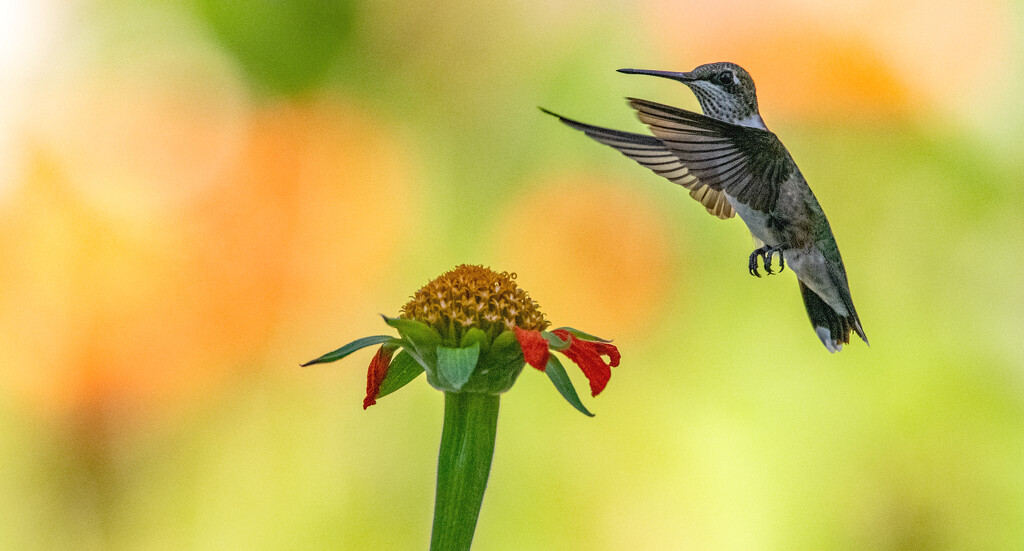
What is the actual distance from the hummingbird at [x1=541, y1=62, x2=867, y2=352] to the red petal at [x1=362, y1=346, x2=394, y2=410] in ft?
0.78

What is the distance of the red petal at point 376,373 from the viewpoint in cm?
63

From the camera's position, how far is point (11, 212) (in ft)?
5.20

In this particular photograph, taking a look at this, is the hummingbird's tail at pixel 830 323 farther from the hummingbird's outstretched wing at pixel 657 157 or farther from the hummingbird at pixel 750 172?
the hummingbird's outstretched wing at pixel 657 157

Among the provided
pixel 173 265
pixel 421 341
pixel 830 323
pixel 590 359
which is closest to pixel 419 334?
pixel 421 341

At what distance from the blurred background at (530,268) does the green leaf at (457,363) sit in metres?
1.06

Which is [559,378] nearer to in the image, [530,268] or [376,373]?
[376,373]

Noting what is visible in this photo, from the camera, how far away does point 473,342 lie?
23.9 inches

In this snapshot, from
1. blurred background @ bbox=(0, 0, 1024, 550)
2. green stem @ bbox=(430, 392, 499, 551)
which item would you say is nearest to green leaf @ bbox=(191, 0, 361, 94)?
blurred background @ bbox=(0, 0, 1024, 550)

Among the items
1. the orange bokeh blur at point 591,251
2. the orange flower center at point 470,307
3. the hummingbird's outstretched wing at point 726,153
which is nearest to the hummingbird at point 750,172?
the hummingbird's outstretched wing at point 726,153

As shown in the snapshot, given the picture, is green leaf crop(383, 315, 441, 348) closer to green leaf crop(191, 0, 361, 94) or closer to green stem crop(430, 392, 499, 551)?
green stem crop(430, 392, 499, 551)

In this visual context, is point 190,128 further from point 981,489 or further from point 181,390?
point 981,489

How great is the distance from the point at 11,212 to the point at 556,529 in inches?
45.9

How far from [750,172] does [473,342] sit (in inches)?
12.2

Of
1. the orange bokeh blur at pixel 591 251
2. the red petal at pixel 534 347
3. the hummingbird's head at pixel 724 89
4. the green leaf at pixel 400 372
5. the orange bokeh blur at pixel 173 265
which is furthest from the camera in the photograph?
the orange bokeh blur at pixel 591 251
